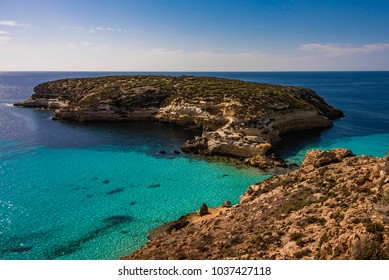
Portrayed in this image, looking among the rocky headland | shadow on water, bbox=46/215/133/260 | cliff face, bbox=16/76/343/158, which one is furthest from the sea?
cliff face, bbox=16/76/343/158

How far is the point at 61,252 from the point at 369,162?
1106 inches

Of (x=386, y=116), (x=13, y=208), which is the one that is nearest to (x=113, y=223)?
(x=13, y=208)

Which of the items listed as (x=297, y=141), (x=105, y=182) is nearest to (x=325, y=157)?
(x=105, y=182)

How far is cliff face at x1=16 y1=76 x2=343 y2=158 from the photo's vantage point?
54.4m

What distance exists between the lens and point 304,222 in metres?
19.5

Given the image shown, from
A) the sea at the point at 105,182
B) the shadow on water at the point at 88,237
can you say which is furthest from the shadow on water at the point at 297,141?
the shadow on water at the point at 88,237

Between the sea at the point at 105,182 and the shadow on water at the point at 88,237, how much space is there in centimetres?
9

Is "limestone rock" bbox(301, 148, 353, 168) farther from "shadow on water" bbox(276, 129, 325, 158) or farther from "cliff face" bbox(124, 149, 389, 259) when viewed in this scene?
"shadow on water" bbox(276, 129, 325, 158)

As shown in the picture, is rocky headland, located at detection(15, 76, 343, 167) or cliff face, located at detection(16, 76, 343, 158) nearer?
rocky headland, located at detection(15, 76, 343, 167)

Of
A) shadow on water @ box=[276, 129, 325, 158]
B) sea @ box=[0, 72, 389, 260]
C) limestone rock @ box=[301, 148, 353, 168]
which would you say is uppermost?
limestone rock @ box=[301, 148, 353, 168]

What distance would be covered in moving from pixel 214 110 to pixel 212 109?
2.19 feet

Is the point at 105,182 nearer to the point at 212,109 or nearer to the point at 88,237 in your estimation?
the point at 88,237

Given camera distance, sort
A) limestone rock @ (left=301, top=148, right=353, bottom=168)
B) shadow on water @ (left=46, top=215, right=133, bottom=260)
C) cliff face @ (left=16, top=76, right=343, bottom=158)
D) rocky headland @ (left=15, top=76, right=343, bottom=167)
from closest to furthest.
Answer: shadow on water @ (left=46, top=215, right=133, bottom=260) < limestone rock @ (left=301, top=148, right=353, bottom=168) < rocky headland @ (left=15, top=76, right=343, bottom=167) < cliff face @ (left=16, top=76, right=343, bottom=158)

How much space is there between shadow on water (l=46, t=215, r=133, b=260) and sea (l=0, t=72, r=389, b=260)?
3.7 inches
